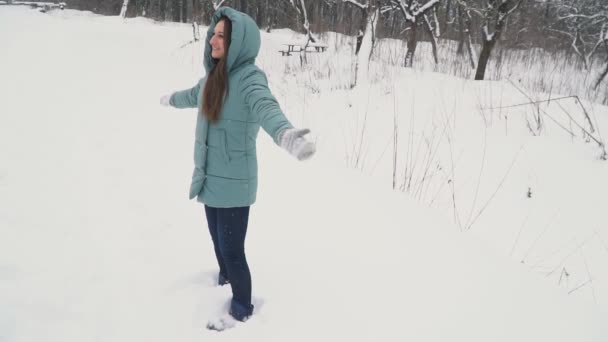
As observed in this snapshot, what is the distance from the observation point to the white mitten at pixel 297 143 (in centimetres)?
111

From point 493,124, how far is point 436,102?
1.01 meters

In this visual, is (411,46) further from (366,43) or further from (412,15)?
(366,43)

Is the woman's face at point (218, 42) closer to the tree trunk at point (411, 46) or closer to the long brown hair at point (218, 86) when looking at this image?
the long brown hair at point (218, 86)

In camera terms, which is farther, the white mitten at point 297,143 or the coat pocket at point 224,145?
the coat pocket at point 224,145

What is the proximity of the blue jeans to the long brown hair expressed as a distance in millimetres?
427

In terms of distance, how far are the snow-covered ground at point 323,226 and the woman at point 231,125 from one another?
18.6 inches

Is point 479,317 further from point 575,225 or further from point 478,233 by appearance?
point 575,225

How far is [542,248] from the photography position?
3066 mm

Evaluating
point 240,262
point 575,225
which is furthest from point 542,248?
point 240,262

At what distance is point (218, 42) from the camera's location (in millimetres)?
1454

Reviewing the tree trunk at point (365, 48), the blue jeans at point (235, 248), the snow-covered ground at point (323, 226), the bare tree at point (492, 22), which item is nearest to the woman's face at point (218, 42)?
the blue jeans at point (235, 248)

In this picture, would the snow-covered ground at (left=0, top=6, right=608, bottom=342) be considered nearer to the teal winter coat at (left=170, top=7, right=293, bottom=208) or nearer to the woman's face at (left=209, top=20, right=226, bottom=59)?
the teal winter coat at (left=170, top=7, right=293, bottom=208)

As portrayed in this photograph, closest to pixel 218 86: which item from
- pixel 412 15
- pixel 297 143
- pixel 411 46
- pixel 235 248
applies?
pixel 297 143

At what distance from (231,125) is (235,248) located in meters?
0.55
